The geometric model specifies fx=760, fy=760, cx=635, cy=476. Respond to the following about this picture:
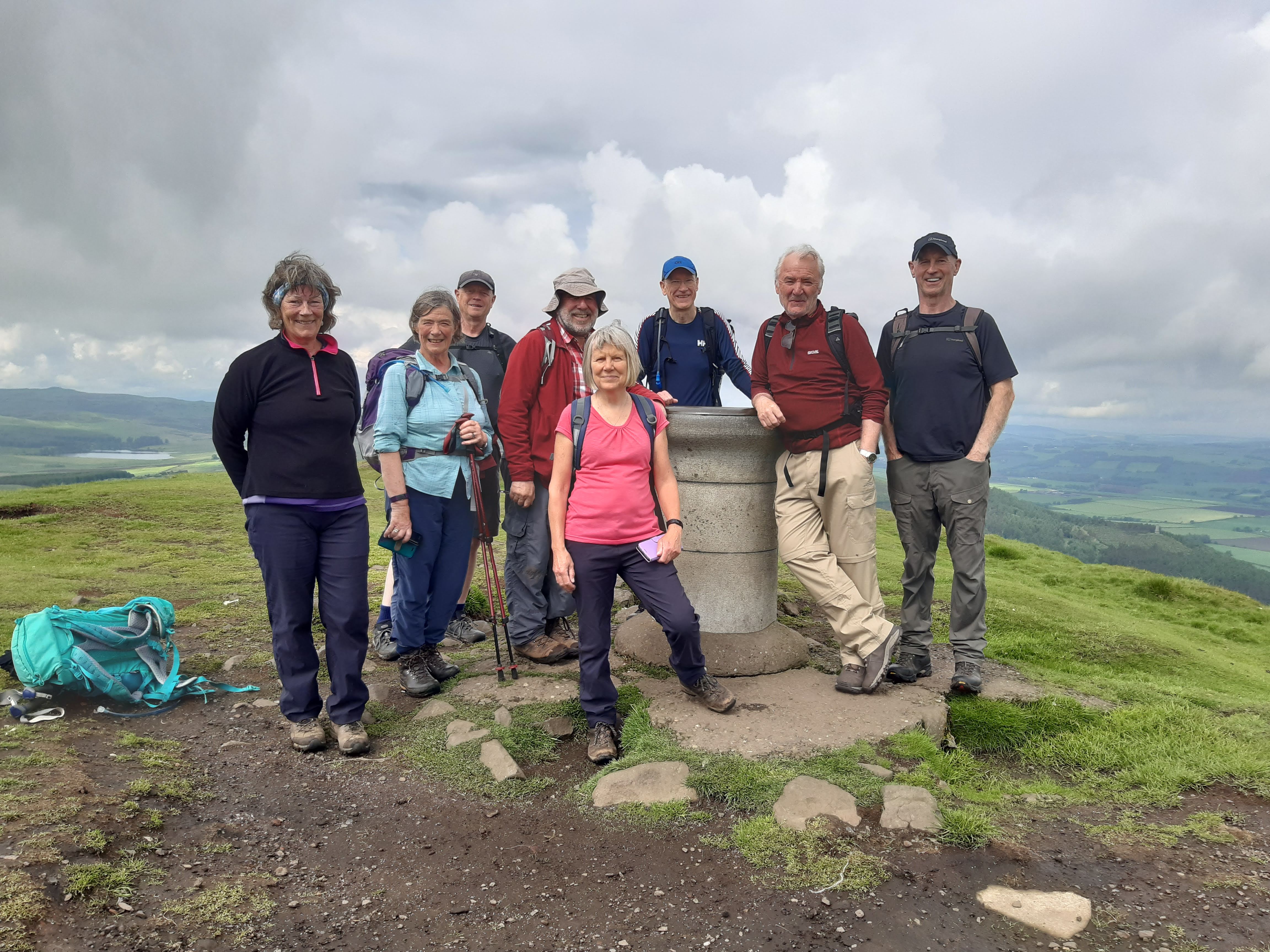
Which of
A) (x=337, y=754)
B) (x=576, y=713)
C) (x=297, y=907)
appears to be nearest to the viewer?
(x=297, y=907)

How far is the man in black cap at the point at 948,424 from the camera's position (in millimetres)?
6297

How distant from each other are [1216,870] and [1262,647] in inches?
430

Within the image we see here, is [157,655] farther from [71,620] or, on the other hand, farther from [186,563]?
[186,563]

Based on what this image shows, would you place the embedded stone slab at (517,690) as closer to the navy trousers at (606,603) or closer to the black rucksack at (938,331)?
the navy trousers at (606,603)

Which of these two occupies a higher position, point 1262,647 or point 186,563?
point 186,563

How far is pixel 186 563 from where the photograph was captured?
40.6 feet

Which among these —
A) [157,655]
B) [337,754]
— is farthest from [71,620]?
[337,754]

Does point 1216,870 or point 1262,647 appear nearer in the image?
point 1216,870

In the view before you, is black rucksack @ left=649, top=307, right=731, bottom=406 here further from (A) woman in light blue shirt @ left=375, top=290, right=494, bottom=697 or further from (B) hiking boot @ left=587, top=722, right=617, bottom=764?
(B) hiking boot @ left=587, top=722, right=617, bottom=764

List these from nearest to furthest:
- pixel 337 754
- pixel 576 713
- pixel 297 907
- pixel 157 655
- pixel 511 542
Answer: pixel 297 907 → pixel 337 754 → pixel 576 713 → pixel 157 655 → pixel 511 542

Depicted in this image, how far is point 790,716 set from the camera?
5699 mm

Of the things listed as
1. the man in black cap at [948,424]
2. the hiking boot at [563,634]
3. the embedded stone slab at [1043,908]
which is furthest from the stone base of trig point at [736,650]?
the embedded stone slab at [1043,908]

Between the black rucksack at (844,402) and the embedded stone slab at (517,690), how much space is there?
2706 millimetres

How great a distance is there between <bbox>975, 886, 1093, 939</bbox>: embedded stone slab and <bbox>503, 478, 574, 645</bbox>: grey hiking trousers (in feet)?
12.9
